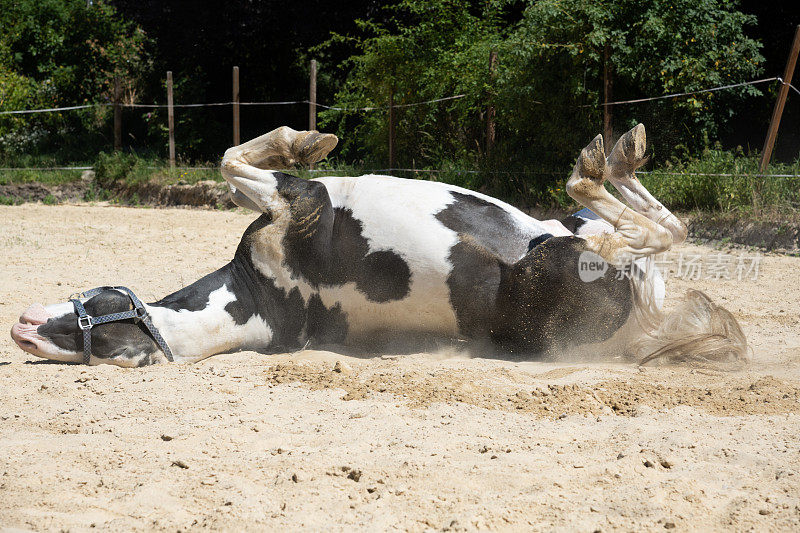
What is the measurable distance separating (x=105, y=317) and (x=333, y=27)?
525 inches

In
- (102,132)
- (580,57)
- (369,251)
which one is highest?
(580,57)

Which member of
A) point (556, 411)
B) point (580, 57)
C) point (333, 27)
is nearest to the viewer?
point (556, 411)

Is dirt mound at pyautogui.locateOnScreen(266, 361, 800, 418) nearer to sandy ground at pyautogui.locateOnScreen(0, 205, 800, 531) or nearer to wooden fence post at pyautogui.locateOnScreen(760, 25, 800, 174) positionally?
sandy ground at pyautogui.locateOnScreen(0, 205, 800, 531)

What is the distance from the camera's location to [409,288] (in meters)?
3.37

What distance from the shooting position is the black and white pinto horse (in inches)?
128

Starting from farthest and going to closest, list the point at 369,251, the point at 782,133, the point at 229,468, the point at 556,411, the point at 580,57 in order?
1. the point at 782,133
2. the point at 580,57
3. the point at 369,251
4. the point at 556,411
5. the point at 229,468

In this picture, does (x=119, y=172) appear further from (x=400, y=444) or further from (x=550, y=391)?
(x=400, y=444)

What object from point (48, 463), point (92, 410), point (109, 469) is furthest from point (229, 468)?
point (92, 410)

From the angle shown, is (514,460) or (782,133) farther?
(782,133)

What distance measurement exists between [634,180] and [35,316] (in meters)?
2.91

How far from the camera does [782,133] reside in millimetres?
10078

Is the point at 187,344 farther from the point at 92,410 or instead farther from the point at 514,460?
the point at 514,460

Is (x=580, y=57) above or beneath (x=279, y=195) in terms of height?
above

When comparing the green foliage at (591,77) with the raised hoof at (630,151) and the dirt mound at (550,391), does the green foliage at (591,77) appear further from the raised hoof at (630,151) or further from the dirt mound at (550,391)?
the dirt mound at (550,391)
